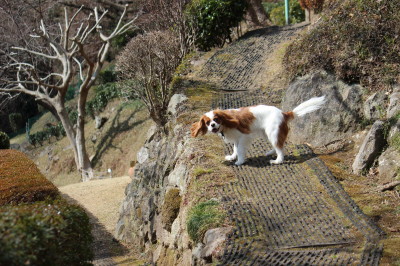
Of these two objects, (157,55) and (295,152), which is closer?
(295,152)

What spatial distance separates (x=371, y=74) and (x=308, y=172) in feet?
9.19

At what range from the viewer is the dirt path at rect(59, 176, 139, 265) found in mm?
10656

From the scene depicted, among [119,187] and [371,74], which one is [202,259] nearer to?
[371,74]

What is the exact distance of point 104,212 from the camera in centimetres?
1409

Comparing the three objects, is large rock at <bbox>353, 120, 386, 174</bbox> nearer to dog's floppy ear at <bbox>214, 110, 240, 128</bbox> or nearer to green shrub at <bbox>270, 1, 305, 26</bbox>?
dog's floppy ear at <bbox>214, 110, 240, 128</bbox>

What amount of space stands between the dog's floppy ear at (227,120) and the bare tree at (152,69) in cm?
678

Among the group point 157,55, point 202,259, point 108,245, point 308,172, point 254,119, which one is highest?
point 157,55

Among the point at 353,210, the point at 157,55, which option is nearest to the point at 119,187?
the point at 157,55

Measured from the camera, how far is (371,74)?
931 cm

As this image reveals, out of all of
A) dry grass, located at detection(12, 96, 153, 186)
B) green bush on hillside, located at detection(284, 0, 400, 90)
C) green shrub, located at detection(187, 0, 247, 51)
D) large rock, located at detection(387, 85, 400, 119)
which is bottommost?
dry grass, located at detection(12, 96, 153, 186)

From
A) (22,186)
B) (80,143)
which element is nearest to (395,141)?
(22,186)

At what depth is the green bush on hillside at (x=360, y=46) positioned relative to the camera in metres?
9.25

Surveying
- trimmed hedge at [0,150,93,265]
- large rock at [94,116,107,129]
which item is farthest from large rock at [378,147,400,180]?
large rock at [94,116,107,129]

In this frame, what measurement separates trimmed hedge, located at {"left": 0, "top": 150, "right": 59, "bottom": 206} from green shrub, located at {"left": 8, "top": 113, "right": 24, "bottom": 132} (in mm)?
20991
